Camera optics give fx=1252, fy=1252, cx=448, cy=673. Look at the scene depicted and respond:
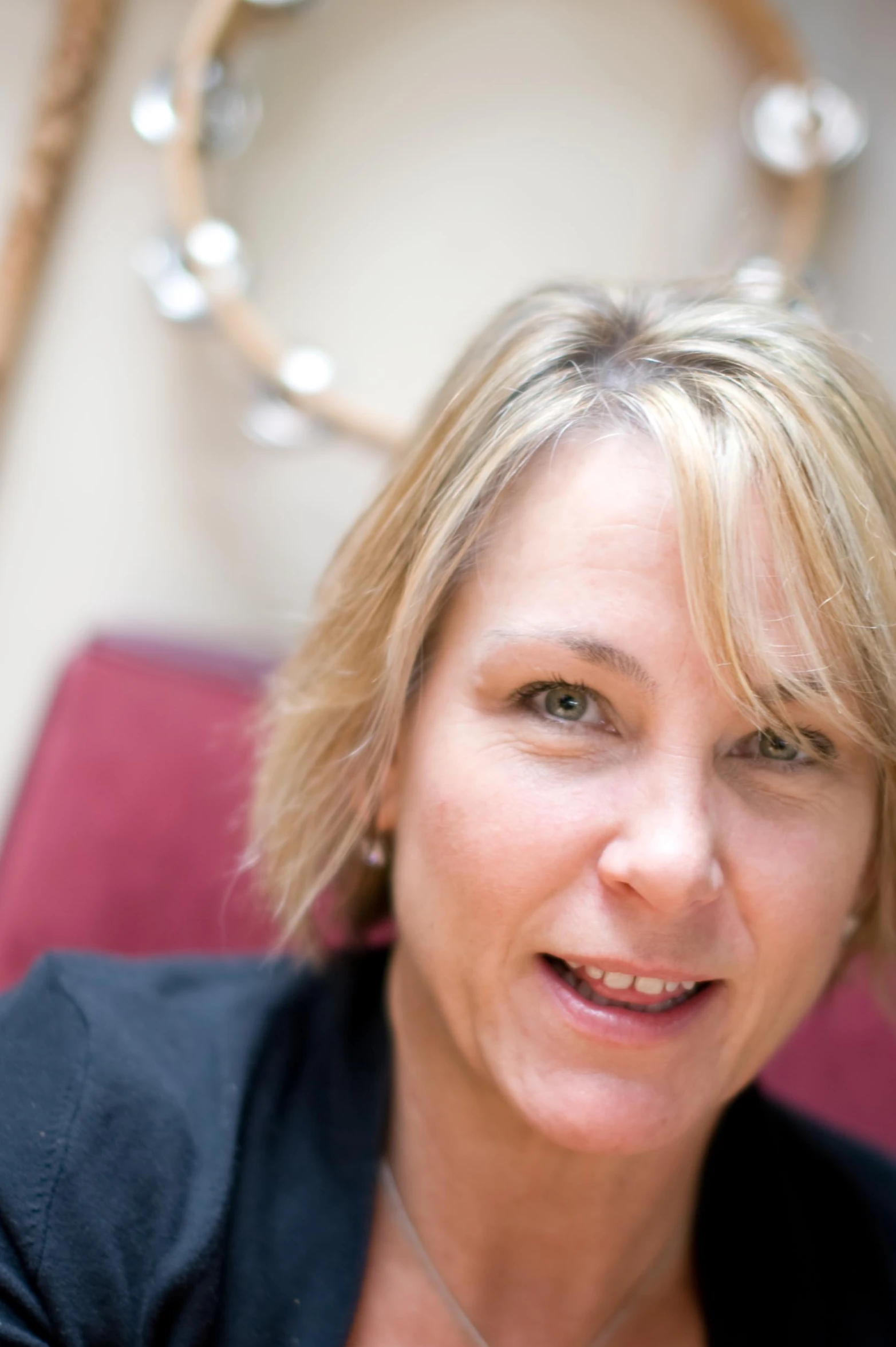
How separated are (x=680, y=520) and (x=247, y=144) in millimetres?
901

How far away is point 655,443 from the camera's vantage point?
3.02 ft

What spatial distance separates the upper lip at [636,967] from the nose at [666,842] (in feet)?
0.15

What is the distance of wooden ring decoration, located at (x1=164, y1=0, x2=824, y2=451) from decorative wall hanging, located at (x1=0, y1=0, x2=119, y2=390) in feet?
0.36

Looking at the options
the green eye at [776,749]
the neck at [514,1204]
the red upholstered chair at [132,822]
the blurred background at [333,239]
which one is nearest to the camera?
the green eye at [776,749]

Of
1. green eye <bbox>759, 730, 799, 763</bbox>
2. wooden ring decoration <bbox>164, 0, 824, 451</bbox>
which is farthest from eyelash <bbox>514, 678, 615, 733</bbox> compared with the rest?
wooden ring decoration <bbox>164, 0, 824, 451</bbox>

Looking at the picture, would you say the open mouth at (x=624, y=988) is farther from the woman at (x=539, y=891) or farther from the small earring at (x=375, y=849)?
the small earring at (x=375, y=849)

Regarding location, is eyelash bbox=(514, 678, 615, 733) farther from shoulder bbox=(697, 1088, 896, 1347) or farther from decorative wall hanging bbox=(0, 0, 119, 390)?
decorative wall hanging bbox=(0, 0, 119, 390)

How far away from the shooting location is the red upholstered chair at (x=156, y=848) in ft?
4.45

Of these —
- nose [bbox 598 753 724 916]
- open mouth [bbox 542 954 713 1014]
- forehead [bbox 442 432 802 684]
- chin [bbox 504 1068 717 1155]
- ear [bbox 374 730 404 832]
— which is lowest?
chin [bbox 504 1068 717 1155]

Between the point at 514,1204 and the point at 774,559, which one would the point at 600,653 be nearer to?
the point at 774,559

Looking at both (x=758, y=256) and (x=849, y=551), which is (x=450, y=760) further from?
(x=758, y=256)

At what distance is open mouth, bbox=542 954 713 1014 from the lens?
0.90 metres

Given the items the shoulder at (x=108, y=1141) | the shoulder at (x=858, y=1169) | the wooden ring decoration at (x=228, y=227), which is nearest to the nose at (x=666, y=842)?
the shoulder at (x=108, y=1141)

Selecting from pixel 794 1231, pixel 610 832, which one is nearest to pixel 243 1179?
pixel 610 832
